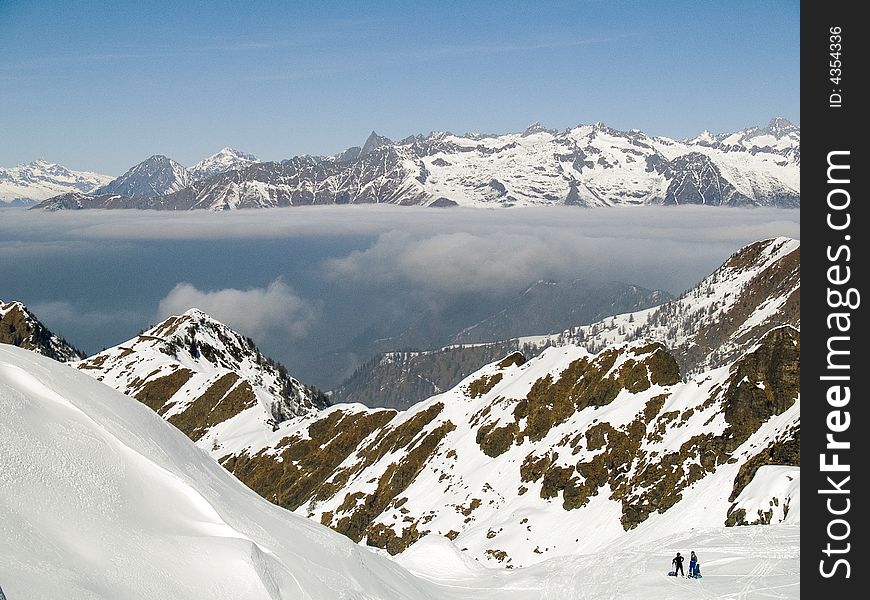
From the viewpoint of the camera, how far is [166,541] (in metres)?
24.2

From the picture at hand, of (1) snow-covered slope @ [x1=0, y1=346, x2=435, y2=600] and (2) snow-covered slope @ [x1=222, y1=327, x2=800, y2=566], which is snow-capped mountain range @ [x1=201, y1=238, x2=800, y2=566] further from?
(1) snow-covered slope @ [x1=0, y1=346, x2=435, y2=600]

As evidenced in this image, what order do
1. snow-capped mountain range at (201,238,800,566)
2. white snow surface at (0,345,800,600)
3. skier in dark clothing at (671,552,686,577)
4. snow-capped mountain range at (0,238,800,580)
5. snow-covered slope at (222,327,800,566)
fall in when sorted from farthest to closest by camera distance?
snow-covered slope at (222,327,800,566), snow-capped mountain range at (201,238,800,566), snow-capped mountain range at (0,238,800,580), skier in dark clothing at (671,552,686,577), white snow surface at (0,345,800,600)

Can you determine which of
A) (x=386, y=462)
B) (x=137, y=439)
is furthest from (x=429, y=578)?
(x=386, y=462)

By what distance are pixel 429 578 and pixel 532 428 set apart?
6811cm

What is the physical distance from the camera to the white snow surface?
68.4 ft
